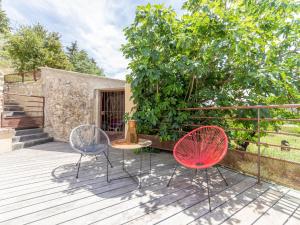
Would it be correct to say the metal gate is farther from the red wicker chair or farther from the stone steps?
the red wicker chair

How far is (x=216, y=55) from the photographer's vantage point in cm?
307

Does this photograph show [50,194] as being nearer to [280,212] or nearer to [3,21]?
[280,212]

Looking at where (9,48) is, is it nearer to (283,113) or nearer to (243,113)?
(243,113)

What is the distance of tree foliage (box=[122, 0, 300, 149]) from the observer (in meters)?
2.70

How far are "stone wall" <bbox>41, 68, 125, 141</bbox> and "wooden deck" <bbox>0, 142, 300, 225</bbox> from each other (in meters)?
2.72

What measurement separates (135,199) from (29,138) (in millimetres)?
4710

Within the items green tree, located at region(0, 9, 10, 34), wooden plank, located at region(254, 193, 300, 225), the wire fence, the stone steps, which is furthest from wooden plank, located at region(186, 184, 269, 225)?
green tree, located at region(0, 9, 10, 34)

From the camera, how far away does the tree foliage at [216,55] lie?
8.86 ft

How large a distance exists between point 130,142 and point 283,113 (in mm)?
3318

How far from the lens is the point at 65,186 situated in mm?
2262

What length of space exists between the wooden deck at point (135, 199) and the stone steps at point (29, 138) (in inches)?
79.7

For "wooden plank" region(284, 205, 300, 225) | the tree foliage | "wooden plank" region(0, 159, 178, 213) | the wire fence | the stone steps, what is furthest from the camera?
the wire fence

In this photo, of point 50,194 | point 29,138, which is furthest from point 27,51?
point 50,194

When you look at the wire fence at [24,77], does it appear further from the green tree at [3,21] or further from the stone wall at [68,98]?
the green tree at [3,21]
